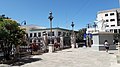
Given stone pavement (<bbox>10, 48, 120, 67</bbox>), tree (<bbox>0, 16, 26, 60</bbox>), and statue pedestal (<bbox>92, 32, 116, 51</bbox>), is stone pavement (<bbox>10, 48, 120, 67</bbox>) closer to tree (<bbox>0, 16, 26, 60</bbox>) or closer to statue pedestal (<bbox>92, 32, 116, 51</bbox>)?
tree (<bbox>0, 16, 26, 60</bbox>)

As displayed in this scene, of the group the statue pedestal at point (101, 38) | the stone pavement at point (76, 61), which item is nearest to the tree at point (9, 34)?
the stone pavement at point (76, 61)

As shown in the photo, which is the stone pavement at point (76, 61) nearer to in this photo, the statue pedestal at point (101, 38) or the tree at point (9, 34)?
the tree at point (9, 34)

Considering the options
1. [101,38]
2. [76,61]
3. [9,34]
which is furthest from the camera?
[101,38]

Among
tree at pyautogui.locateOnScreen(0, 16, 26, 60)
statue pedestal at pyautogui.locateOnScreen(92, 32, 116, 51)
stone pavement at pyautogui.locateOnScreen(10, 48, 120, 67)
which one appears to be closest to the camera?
stone pavement at pyautogui.locateOnScreen(10, 48, 120, 67)

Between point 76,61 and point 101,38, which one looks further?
point 101,38

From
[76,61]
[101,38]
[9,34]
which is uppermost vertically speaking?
[9,34]

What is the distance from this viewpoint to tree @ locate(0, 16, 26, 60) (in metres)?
14.0

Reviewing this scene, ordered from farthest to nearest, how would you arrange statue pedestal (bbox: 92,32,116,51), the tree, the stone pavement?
statue pedestal (bbox: 92,32,116,51) < the tree < the stone pavement

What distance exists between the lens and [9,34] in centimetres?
1426

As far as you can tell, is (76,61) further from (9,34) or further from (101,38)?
(101,38)

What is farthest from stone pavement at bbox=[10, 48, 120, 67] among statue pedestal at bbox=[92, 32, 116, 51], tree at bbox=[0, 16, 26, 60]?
statue pedestal at bbox=[92, 32, 116, 51]

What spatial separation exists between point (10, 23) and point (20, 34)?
1.27 metres

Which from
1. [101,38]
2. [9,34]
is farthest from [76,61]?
[101,38]

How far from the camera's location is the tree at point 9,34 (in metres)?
14.0
